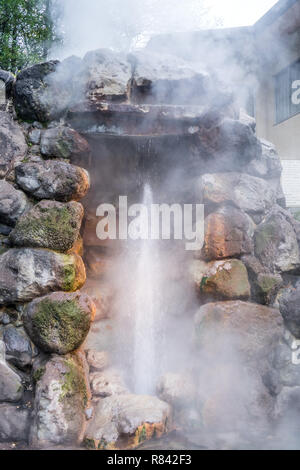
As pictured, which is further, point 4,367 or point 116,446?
point 4,367

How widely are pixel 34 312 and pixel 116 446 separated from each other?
1049 mm

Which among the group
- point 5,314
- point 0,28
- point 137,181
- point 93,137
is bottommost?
point 5,314

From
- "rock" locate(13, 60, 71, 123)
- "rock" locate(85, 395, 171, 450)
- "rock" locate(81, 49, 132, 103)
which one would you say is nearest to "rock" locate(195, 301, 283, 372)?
"rock" locate(85, 395, 171, 450)

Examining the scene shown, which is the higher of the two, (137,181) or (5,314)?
(137,181)

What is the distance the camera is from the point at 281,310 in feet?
9.13

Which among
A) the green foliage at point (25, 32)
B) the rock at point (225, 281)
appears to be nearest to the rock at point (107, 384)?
the rock at point (225, 281)

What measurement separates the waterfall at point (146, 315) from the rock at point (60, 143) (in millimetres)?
859

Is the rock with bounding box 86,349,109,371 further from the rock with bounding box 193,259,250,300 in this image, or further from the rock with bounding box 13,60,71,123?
the rock with bounding box 13,60,71,123

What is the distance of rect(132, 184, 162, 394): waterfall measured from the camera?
10.6 ft

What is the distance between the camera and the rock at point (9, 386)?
2.51 m

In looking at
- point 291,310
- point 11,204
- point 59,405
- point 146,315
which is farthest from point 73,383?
point 291,310
